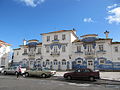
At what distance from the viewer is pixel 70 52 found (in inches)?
1266

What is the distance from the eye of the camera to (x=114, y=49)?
28.4 metres

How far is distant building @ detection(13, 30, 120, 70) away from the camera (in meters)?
28.9

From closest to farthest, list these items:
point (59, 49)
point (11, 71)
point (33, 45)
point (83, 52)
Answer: point (11, 71) < point (83, 52) < point (59, 49) < point (33, 45)

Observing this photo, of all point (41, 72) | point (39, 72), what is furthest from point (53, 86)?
point (39, 72)

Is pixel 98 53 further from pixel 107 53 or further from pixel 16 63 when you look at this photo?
pixel 16 63

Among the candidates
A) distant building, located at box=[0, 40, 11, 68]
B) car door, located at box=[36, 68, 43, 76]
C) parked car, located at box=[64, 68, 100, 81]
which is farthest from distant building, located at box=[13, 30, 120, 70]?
parked car, located at box=[64, 68, 100, 81]

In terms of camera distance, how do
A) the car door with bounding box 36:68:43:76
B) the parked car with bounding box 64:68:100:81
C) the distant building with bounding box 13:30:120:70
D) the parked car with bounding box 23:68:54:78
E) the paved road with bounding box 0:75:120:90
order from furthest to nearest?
the distant building with bounding box 13:30:120:70, the car door with bounding box 36:68:43:76, the parked car with bounding box 23:68:54:78, the parked car with bounding box 64:68:100:81, the paved road with bounding box 0:75:120:90

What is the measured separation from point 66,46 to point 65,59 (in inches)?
134

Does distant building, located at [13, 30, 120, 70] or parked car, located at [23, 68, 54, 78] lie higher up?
distant building, located at [13, 30, 120, 70]

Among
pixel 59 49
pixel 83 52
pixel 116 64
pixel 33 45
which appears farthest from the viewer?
pixel 33 45

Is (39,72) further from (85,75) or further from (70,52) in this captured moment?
(70,52)

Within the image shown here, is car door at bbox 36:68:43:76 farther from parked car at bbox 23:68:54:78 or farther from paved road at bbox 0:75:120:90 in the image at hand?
paved road at bbox 0:75:120:90

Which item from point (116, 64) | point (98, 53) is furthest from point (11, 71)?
point (116, 64)

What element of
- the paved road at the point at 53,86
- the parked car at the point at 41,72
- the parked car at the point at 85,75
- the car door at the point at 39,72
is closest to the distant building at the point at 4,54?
the parked car at the point at 41,72
